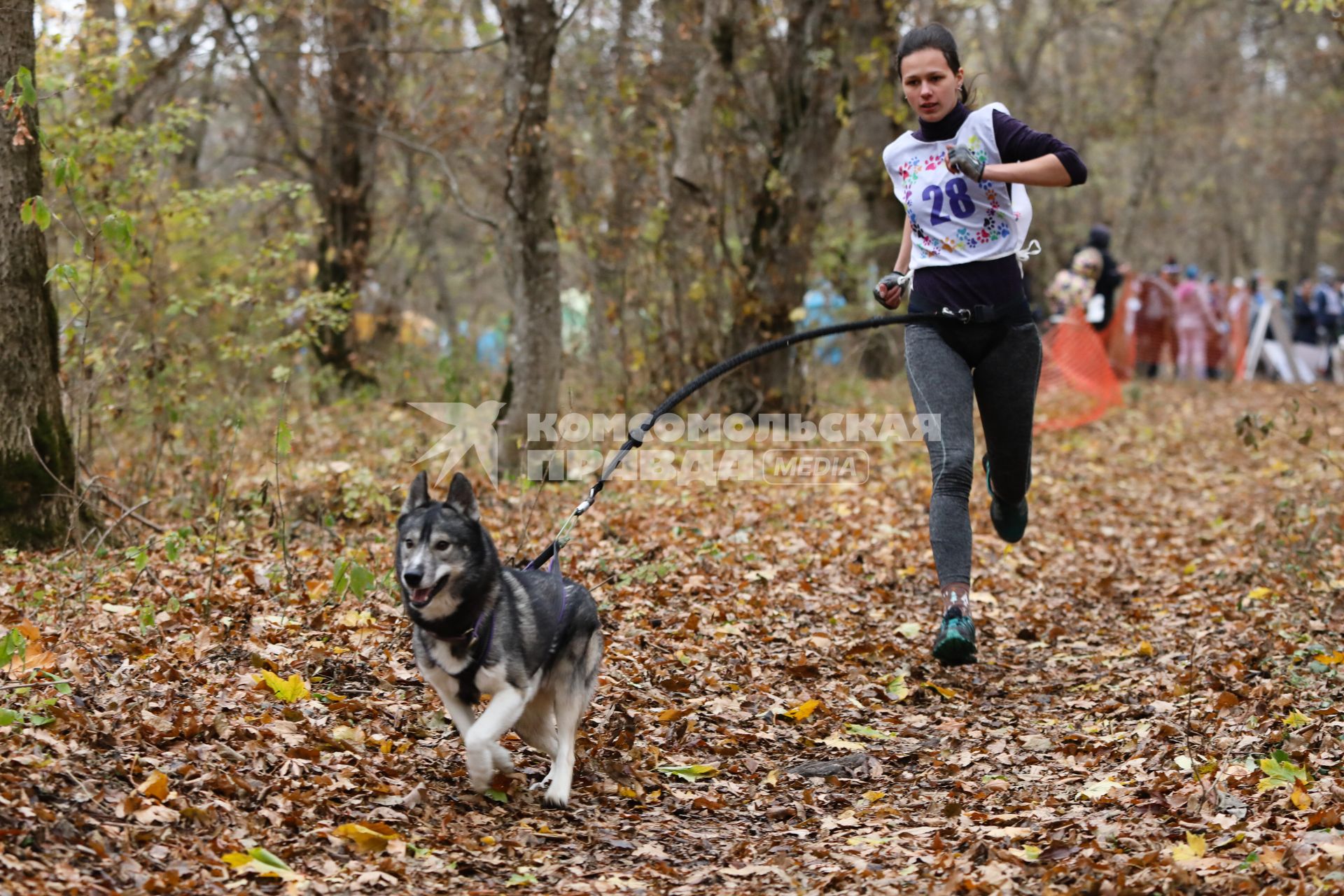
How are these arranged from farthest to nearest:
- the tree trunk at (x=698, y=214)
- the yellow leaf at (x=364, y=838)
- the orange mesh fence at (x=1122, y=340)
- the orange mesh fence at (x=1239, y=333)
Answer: the orange mesh fence at (x=1239, y=333), the orange mesh fence at (x=1122, y=340), the tree trunk at (x=698, y=214), the yellow leaf at (x=364, y=838)

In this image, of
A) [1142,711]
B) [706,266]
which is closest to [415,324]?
[706,266]

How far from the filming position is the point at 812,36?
13.6 metres

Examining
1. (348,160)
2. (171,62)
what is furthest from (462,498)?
(348,160)

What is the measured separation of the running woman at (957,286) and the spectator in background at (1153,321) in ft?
71.7

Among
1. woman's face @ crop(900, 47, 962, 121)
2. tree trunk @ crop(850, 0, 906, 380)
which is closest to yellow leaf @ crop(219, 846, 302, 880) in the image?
woman's face @ crop(900, 47, 962, 121)

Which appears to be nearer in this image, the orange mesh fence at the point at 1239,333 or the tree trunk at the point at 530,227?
the tree trunk at the point at 530,227

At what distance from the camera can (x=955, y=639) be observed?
556 cm

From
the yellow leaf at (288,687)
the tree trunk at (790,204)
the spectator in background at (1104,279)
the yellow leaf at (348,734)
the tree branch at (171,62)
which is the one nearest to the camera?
the yellow leaf at (348,734)

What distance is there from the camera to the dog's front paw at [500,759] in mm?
4223

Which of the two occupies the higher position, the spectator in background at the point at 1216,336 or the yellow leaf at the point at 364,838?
the spectator in background at the point at 1216,336

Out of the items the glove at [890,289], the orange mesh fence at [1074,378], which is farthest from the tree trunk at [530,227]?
the orange mesh fence at [1074,378]

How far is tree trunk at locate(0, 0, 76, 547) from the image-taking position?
22.0ft

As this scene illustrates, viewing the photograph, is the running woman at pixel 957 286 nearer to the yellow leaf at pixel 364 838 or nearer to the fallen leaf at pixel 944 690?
the fallen leaf at pixel 944 690

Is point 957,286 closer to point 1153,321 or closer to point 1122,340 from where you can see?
point 1122,340
